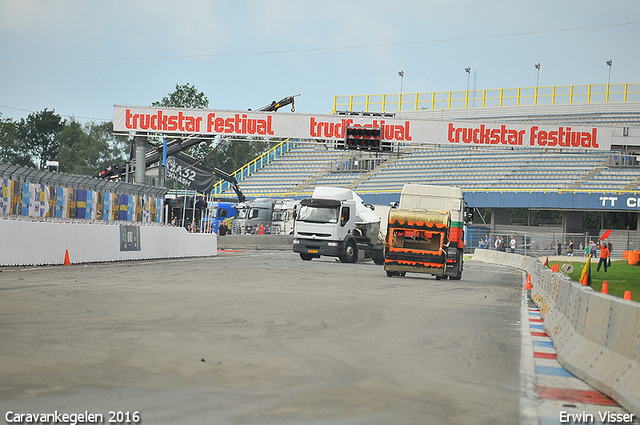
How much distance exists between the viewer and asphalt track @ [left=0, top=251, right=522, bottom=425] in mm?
5688

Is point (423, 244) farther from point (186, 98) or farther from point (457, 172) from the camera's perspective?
point (186, 98)

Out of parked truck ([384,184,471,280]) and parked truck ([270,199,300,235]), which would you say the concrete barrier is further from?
parked truck ([384,184,471,280])

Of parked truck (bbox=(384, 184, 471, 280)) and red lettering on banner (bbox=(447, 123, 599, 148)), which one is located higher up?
red lettering on banner (bbox=(447, 123, 599, 148))

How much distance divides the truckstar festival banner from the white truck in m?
4.35

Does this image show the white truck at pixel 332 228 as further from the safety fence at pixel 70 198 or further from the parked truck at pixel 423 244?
the parked truck at pixel 423 244

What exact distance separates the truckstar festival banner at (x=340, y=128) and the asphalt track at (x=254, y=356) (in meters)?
22.2

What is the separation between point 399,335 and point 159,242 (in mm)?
21323

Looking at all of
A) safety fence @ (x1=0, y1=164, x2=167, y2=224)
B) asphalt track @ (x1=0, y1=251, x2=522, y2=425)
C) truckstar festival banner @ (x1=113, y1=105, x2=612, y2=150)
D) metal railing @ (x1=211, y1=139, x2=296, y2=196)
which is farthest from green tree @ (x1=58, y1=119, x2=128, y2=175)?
asphalt track @ (x1=0, y1=251, x2=522, y2=425)

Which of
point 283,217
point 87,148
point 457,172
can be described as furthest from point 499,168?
point 87,148

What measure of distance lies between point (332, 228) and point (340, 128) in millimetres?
6242

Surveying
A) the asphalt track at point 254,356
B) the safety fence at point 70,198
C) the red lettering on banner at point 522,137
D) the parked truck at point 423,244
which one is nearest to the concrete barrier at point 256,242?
the red lettering on banner at point 522,137

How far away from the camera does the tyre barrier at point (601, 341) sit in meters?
6.41

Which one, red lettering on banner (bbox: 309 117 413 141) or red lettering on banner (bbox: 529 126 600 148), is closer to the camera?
red lettering on banner (bbox: 309 117 413 141)

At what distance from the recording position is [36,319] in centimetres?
1029
